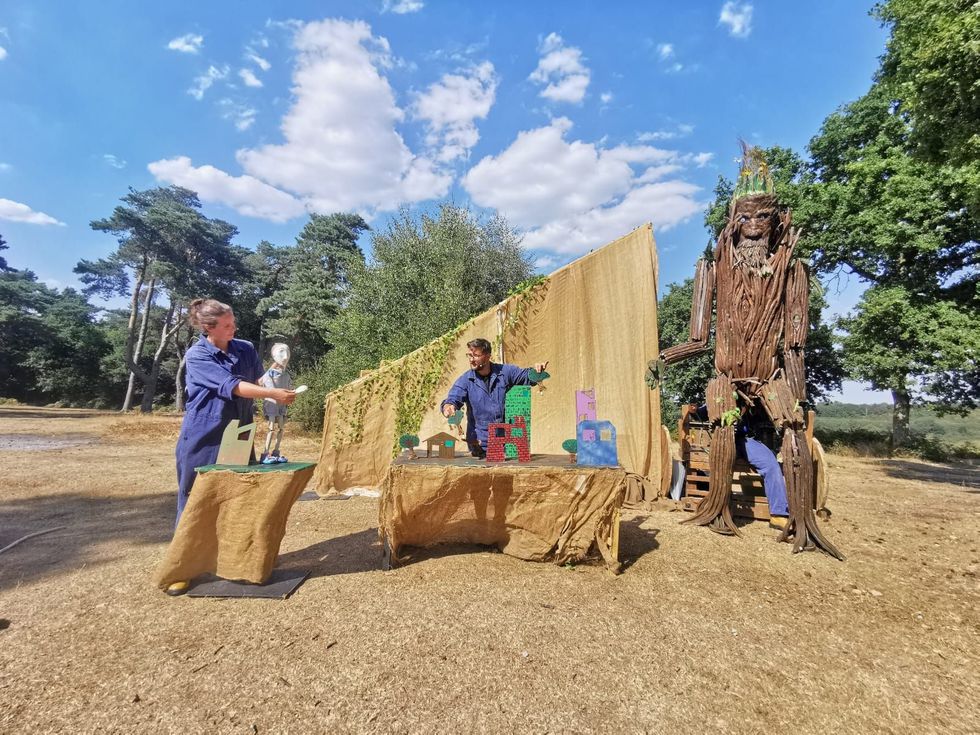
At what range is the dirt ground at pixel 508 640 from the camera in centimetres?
179

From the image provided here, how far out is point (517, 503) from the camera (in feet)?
11.2

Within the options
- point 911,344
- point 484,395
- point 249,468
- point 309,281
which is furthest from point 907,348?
point 309,281

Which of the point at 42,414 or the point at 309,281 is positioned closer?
the point at 42,414

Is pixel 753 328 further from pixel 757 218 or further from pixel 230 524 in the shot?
pixel 230 524

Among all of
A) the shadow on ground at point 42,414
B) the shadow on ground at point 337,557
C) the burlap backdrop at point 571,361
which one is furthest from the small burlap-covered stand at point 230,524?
the shadow on ground at point 42,414

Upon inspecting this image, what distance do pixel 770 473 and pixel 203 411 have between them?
4938 mm

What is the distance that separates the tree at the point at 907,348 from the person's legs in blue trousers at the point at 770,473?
8985 millimetres

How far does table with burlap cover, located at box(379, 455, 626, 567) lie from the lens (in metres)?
3.28

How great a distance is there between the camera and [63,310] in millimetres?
29859

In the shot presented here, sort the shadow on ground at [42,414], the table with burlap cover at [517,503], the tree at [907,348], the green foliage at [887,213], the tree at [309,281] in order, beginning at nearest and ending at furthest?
1. the table with burlap cover at [517,503]
2. the tree at [907,348]
3. the green foliage at [887,213]
4. the shadow on ground at [42,414]
5. the tree at [309,281]

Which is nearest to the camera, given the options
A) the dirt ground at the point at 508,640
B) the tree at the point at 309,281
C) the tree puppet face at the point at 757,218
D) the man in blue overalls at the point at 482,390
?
the dirt ground at the point at 508,640

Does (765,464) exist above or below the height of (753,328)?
below

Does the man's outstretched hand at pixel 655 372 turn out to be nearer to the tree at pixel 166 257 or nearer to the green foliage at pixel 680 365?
the green foliage at pixel 680 365

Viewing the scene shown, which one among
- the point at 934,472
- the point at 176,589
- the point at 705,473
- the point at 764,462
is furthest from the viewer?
the point at 934,472
